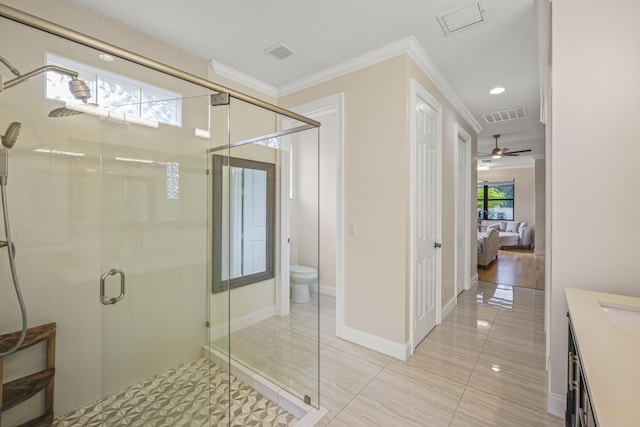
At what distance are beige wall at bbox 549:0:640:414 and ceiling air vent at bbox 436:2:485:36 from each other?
0.48 meters

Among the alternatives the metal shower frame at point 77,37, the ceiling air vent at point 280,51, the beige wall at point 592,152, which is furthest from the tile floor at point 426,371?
the ceiling air vent at point 280,51

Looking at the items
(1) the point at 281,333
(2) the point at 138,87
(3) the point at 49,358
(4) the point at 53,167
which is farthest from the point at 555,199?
(3) the point at 49,358

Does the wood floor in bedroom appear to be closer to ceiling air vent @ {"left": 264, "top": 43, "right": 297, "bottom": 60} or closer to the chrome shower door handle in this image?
ceiling air vent @ {"left": 264, "top": 43, "right": 297, "bottom": 60}

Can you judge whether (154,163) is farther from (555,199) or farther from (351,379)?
(555,199)

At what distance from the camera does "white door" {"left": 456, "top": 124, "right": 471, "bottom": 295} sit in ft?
13.0

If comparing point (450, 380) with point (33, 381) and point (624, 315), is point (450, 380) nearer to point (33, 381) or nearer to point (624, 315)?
point (624, 315)

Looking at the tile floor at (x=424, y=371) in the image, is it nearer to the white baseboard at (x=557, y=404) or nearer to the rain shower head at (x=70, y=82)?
the white baseboard at (x=557, y=404)

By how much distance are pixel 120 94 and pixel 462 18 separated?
8.23 feet

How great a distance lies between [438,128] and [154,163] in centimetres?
278

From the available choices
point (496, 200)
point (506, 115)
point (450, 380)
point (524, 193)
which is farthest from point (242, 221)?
point (496, 200)

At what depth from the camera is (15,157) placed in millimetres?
1578

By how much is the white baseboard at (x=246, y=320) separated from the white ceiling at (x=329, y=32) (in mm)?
2434

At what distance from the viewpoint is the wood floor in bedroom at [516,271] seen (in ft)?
15.6

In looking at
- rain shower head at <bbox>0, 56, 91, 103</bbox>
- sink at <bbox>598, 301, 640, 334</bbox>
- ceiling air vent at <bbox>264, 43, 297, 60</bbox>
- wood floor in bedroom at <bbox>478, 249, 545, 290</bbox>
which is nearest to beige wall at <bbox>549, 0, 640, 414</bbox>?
sink at <bbox>598, 301, 640, 334</bbox>
